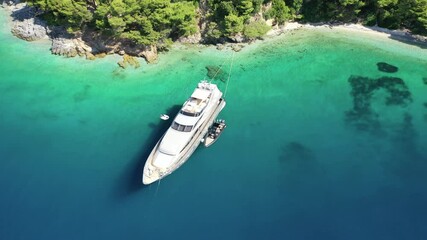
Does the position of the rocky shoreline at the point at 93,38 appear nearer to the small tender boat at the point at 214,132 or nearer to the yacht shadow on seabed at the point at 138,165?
the yacht shadow on seabed at the point at 138,165

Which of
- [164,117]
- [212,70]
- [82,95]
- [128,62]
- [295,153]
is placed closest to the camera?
[295,153]

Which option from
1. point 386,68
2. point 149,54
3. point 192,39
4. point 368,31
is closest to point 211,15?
point 192,39

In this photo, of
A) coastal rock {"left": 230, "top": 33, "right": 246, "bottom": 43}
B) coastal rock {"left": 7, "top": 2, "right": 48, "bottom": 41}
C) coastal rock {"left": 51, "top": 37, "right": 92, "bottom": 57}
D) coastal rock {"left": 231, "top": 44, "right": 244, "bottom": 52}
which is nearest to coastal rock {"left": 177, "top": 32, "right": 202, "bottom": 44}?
coastal rock {"left": 230, "top": 33, "right": 246, "bottom": 43}

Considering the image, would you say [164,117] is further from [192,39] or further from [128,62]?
[192,39]

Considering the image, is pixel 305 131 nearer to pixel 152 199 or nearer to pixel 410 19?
pixel 152 199

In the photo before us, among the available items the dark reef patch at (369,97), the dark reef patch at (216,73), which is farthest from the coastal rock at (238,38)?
the dark reef patch at (369,97)

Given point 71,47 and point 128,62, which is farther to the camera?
point 71,47

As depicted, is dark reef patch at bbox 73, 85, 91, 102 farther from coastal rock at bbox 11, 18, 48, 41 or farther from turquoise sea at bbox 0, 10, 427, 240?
coastal rock at bbox 11, 18, 48, 41
